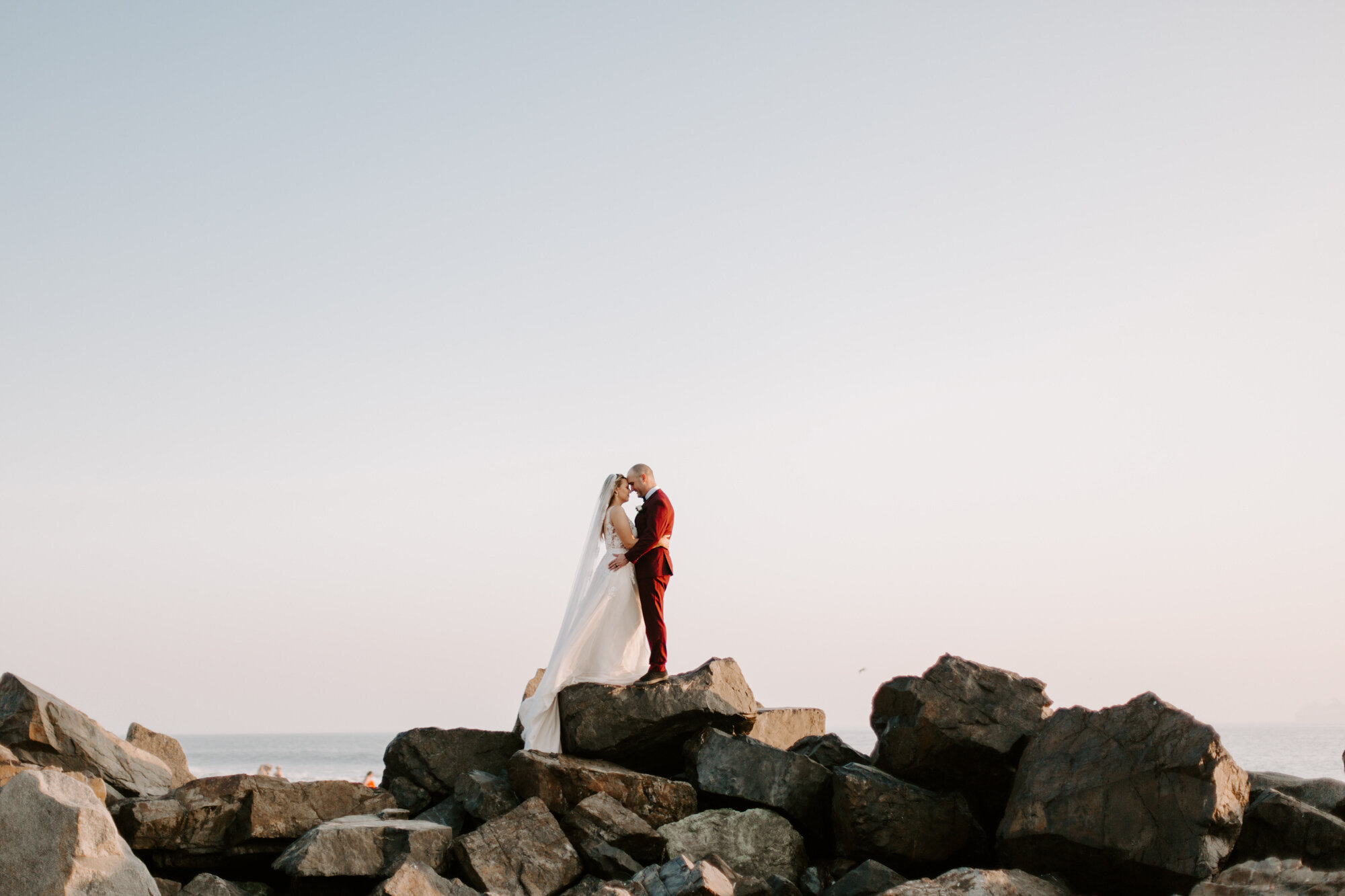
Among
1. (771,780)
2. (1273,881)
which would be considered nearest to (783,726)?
(771,780)

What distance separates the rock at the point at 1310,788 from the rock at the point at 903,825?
2815 millimetres

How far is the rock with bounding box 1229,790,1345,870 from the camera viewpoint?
8469mm

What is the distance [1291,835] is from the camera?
8.59 metres

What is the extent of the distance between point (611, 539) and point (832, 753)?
11.6 ft

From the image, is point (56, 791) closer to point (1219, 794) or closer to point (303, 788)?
point (303, 788)

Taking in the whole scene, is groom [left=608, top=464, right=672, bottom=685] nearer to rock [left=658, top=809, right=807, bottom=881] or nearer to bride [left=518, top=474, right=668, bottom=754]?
bride [left=518, top=474, right=668, bottom=754]

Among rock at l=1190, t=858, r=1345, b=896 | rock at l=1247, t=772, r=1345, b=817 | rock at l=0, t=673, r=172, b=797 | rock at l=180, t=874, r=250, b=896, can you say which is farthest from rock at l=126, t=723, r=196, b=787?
rock at l=1247, t=772, r=1345, b=817

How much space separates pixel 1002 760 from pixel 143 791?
994cm

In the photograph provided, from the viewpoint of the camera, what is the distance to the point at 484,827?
9328 mm

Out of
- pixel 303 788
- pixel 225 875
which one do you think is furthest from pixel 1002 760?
pixel 225 875

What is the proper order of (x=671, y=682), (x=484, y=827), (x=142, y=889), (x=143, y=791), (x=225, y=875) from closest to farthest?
(x=142, y=889) → (x=484, y=827) → (x=225, y=875) → (x=671, y=682) → (x=143, y=791)

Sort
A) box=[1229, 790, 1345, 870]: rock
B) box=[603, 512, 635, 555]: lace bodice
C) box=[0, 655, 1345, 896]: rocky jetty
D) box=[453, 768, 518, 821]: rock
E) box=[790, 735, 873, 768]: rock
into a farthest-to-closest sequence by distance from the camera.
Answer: box=[603, 512, 635, 555]: lace bodice, box=[790, 735, 873, 768]: rock, box=[453, 768, 518, 821]: rock, box=[1229, 790, 1345, 870]: rock, box=[0, 655, 1345, 896]: rocky jetty

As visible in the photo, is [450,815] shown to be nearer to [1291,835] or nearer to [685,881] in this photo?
[685,881]

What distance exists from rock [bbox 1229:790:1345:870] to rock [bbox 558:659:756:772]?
16.3 ft
